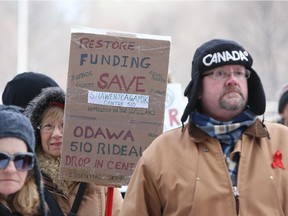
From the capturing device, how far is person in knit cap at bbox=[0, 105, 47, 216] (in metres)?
3.82

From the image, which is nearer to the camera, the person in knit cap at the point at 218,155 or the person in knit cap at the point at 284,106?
the person in knit cap at the point at 218,155

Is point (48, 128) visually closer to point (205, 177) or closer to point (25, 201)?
point (25, 201)

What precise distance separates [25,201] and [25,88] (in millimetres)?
1753

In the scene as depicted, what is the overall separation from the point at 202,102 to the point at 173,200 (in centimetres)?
56

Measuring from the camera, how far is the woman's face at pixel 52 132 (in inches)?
194

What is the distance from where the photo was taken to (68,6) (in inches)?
829

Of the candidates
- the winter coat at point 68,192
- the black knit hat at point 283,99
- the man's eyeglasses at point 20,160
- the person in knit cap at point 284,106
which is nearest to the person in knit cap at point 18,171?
the man's eyeglasses at point 20,160

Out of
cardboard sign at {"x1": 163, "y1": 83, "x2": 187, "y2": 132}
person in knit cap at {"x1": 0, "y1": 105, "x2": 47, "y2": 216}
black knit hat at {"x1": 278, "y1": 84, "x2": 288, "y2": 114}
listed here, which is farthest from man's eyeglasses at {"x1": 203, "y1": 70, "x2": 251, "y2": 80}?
cardboard sign at {"x1": 163, "y1": 83, "x2": 187, "y2": 132}

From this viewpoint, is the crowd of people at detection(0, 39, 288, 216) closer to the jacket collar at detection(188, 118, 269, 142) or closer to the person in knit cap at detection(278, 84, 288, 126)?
the jacket collar at detection(188, 118, 269, 142)

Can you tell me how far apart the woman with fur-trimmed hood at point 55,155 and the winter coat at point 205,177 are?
73 centimetres

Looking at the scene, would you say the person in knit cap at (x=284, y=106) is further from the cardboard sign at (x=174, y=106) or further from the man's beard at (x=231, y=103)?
Answer: the man's beard at (x=231, y=103)

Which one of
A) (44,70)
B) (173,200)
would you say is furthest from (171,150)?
(44,70)

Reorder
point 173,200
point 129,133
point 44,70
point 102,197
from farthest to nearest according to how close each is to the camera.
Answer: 1. point 44,70
2. point 102,197
3. point 129,133
4. point 173,200

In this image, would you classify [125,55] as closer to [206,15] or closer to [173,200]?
[173,200]
